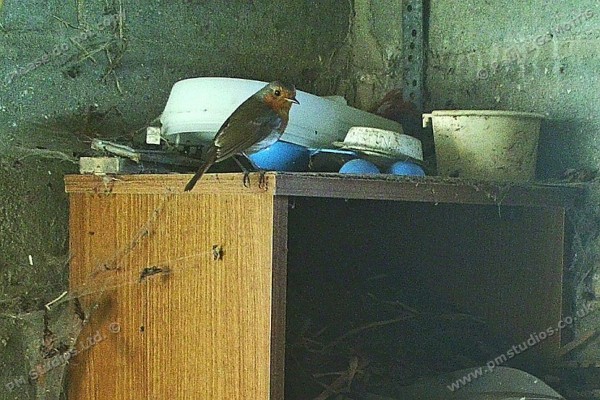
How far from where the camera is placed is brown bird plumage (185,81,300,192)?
2.95ft

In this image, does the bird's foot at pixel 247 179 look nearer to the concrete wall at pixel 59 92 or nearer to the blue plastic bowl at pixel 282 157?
the blue plastic bowl at pixel 282 157

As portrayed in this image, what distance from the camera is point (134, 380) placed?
1043 millimetres

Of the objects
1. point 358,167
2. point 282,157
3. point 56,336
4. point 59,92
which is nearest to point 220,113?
point 282,157

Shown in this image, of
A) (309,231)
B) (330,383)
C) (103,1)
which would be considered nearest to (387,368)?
(330,383)

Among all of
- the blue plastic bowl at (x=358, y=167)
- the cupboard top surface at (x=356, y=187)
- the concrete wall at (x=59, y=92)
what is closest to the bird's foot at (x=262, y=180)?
the cupboard top surface at (x=356, y=187)

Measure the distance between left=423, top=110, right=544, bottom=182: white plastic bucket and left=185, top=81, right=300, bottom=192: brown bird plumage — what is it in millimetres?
276

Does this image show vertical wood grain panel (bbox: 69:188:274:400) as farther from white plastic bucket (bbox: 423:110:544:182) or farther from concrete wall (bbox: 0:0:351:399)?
white plastic bucket (bbox: 423:110:544:182)

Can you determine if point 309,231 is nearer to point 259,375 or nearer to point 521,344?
point 521,344

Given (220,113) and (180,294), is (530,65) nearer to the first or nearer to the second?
(220,113)

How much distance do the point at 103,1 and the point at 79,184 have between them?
12.6 inches

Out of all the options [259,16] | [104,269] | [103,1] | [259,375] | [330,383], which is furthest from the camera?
[259,16]

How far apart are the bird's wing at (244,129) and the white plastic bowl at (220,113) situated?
117 millimetres

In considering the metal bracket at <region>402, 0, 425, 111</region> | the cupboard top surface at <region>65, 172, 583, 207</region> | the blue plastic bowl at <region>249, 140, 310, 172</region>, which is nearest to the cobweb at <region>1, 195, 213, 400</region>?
the cupboard top surface at <region>65, 172, 583, 207</region>

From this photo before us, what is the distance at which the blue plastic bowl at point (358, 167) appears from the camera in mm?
958
